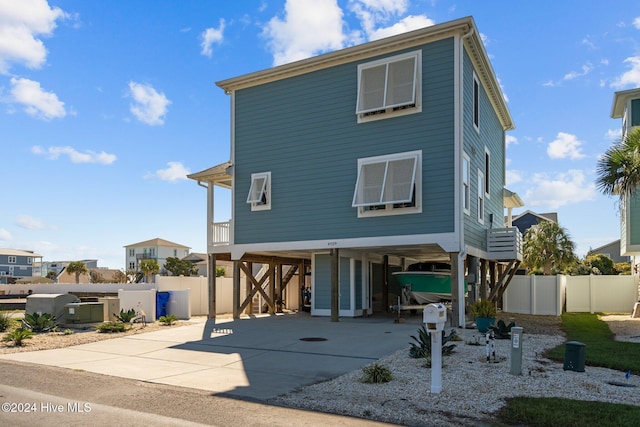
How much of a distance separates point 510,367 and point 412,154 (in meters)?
8.47

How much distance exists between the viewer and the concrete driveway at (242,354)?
897cm

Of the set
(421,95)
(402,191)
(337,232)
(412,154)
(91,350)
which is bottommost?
(91,350)

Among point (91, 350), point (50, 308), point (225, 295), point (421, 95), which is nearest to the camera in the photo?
point (91, 350)

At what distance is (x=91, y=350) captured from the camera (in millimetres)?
12500

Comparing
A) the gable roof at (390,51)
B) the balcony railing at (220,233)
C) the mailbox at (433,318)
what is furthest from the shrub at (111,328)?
the mailbox at (433,318)

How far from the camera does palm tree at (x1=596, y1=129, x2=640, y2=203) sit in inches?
583

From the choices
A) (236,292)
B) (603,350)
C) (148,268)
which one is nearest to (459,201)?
(603,350)

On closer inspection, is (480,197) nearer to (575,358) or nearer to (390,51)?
(390,51)

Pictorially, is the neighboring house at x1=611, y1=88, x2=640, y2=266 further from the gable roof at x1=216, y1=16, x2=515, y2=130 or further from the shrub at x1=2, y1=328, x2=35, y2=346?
the shrub at x1=2, y1=328, x2=35, y2=346

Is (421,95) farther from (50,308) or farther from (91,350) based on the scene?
(50,308)

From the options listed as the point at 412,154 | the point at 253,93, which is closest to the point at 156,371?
the point at 412,154

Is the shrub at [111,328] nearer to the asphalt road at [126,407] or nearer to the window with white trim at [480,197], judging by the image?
the asphalt road at [126,407]

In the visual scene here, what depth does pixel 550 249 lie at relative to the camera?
30500 millimetres

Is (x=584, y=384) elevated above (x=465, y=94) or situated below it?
below
